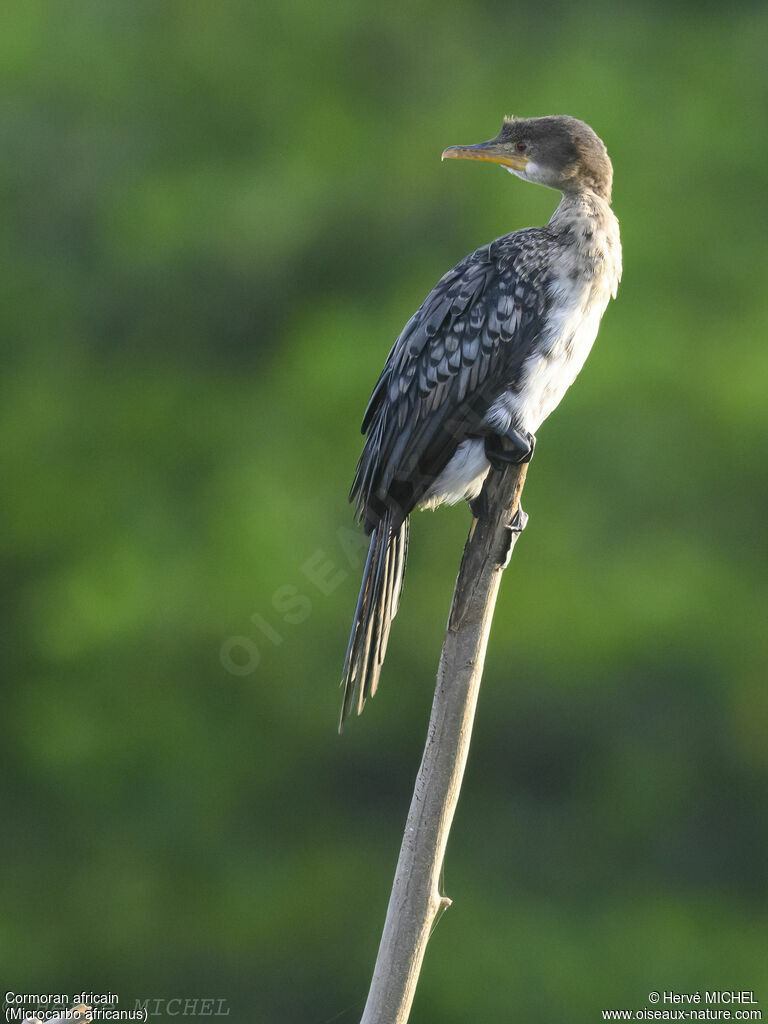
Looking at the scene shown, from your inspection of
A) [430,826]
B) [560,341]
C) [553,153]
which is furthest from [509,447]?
[430,826]

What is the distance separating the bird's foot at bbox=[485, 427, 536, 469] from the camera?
2.09m

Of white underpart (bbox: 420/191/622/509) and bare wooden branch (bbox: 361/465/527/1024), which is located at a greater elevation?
white underpart (bbox: 420/191/622/509)

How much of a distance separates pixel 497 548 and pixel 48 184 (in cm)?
415

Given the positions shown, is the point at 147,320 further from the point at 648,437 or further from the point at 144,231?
the point at 648,437

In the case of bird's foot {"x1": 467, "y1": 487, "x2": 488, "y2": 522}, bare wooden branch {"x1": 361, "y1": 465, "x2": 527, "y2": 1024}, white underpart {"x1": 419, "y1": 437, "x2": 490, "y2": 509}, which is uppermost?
white underpart {"x1": 419, "y1": 437, "x2": 490, "y2": 509}

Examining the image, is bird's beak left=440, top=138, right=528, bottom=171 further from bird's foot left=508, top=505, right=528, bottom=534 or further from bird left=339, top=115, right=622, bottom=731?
bird's foot left=508, top=505, right=528, bottom=534

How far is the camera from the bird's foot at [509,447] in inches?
82.2

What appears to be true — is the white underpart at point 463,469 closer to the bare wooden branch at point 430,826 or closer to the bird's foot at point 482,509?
the bird's foot at point 482,509

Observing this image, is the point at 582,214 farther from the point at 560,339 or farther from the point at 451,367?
the point at 451,367

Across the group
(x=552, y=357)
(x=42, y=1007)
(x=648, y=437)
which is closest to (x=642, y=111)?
(x=648, y=437)

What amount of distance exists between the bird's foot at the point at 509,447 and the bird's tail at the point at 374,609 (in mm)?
208

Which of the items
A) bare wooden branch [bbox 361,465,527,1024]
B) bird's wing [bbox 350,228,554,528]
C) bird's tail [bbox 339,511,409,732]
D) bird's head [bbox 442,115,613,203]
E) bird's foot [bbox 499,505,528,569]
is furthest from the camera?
bird's head [bbox 442,115,613,203]

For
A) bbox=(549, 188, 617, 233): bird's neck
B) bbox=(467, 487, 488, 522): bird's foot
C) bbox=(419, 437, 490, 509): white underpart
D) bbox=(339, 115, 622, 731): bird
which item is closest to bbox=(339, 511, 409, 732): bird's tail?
bbox=(339, 115, 622, 731): bird

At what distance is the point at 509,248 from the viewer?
2301 millimetres
